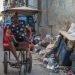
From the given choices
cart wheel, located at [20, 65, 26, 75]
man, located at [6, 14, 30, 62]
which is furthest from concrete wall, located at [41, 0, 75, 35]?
cart wheel, located at [20, 65, 26, 75]

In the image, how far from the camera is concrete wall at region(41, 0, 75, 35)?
58.1 ft

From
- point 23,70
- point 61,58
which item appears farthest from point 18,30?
point 61,58

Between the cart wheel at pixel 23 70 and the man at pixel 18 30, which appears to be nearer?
the cart wheel at pixel 23 70

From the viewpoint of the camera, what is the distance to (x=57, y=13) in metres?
20.3

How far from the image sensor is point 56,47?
1458cm

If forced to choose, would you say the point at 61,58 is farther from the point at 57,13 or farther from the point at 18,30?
the point at 57,13

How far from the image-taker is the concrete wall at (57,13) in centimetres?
1770

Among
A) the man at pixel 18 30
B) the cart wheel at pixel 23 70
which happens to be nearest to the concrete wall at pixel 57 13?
the man at pixel 18 30

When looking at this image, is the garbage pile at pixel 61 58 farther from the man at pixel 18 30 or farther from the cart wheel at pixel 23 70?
the man at pixel 18 30

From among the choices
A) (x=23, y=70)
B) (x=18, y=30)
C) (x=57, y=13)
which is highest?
(x=18, y=30)

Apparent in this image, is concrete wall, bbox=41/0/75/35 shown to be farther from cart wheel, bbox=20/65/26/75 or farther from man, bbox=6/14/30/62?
cart wheel, bbox=20/65/26/75

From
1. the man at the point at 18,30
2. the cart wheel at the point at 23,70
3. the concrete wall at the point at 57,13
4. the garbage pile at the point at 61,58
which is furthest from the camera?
the concrete wall at the point at 57,13

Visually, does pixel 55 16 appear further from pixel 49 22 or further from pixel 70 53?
pixel 70 53

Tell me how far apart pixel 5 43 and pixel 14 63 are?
0.99m
